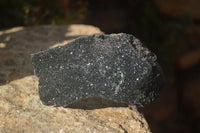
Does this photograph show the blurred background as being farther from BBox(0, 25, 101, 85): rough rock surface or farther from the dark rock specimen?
the dark rock specimen

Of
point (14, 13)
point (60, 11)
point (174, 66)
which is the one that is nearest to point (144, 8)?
point (174, 66)

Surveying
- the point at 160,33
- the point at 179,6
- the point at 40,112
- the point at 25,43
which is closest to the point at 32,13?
the point at 25,43

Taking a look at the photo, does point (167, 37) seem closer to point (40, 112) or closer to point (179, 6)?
point (179, 6)

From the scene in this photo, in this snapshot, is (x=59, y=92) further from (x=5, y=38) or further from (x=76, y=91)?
(x=5, y=38)

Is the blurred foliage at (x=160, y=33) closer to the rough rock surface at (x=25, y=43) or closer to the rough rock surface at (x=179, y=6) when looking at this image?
the rough rock surface at (x=179, y=6)

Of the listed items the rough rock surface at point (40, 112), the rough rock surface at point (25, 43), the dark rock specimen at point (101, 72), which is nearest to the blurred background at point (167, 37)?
the rough rock surface at point (25, 43)

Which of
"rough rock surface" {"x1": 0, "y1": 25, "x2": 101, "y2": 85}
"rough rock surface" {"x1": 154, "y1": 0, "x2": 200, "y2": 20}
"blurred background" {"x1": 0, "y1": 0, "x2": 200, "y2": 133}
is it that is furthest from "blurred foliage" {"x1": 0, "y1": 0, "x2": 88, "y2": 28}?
"rough rock surface" {"x1": 154, "y1": 0, "x2": 200, "y2": 20}
